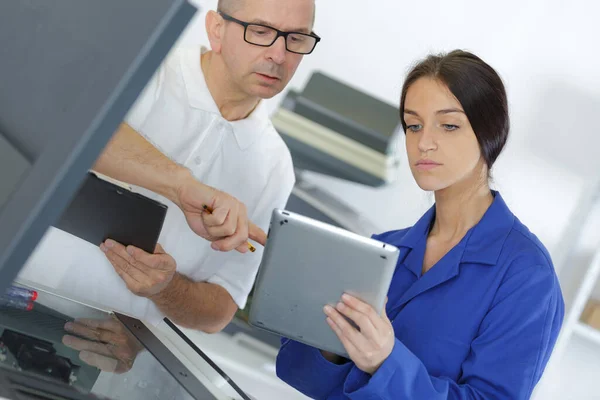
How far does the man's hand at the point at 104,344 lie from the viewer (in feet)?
3.31

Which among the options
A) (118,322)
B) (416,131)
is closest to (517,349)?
(416,131)

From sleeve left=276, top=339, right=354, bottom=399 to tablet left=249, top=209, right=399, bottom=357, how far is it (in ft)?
0.29

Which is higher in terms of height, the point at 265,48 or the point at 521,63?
the point at 521,63

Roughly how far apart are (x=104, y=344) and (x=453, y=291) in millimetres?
573

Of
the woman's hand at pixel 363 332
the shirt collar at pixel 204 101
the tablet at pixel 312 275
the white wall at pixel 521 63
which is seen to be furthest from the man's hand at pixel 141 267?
the white wall at pixel 521 63

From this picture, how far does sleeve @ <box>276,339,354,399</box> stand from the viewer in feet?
4.25

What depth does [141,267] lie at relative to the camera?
1708 millimetres

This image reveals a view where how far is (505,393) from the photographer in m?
1.16

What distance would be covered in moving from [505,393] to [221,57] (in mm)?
1074

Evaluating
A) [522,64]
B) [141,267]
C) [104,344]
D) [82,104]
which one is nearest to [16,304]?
[104,344]

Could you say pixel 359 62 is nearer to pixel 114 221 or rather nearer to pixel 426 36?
pixel 426 36

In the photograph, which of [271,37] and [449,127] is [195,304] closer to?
[271,37]

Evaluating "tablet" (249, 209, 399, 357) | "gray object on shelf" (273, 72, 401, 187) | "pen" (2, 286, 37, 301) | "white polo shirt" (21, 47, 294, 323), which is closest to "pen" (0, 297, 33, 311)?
"pen" (2, 286, 37, 301)

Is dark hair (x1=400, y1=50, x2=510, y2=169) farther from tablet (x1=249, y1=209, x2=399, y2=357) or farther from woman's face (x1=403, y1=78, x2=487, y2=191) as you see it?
tablet (x1=249, y1=209, x2=399, y2=357)
